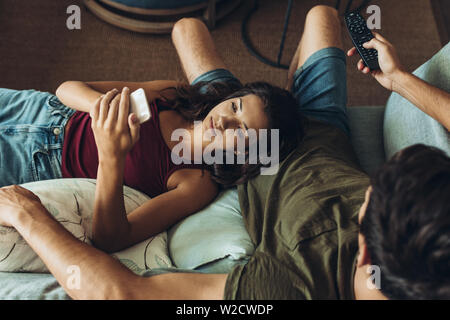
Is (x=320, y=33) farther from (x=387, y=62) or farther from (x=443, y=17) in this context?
(x=443, y=17)

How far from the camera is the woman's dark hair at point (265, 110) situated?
110 cm

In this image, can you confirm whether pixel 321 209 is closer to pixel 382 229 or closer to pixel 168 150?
pixel 382 229

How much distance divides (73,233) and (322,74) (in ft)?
3.02

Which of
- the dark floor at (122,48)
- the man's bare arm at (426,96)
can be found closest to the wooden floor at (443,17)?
the dark floor at (122,48)

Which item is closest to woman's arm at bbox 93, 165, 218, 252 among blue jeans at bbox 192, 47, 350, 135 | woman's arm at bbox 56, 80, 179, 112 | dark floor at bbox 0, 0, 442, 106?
woman's arm at bbox 56, 80, 179, 112

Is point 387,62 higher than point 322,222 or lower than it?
higher

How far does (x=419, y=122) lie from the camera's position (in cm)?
99

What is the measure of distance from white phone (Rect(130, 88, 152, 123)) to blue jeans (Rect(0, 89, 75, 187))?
372 mm

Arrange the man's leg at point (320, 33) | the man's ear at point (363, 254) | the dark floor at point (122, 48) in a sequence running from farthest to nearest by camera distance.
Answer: the dark floor at point (122, 48)
the man's leg at point (320, 33)
the man's ear at point (363, 254)

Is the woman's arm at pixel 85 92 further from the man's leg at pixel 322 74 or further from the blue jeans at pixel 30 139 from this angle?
the man's leg at pixel 322 74

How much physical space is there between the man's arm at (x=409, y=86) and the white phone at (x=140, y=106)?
0.70 metres

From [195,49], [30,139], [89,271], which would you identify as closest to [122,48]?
[195,49]
